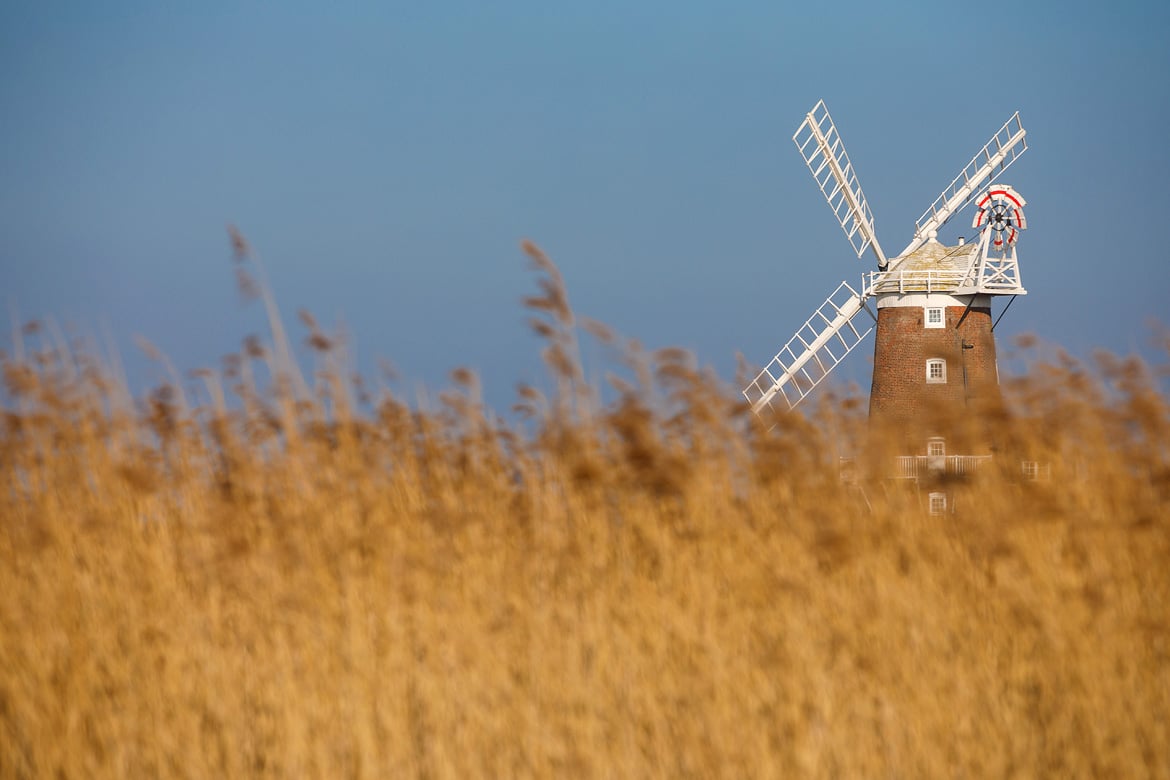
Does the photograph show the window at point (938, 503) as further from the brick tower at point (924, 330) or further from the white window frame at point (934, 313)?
the white window frame at point (934, 313)

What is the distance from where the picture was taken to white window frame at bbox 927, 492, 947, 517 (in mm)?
4449

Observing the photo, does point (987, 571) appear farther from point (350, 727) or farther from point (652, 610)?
point (350, 727)

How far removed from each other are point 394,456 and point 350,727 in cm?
119

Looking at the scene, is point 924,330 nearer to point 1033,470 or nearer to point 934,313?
point 934,313

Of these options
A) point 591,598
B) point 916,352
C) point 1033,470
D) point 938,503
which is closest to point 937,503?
point 938,503

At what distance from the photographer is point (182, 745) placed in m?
3.51

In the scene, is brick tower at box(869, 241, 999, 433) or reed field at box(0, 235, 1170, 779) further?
brick tower at box(869, 241, 999, 433)

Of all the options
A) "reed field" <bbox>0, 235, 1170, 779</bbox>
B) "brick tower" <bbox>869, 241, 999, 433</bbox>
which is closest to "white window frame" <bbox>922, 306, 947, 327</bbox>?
"brick tower" <bbox>869, 241, 999, 433</bbox>

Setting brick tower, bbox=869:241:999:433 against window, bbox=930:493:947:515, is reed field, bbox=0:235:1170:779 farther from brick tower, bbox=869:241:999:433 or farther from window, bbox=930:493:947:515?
brick tower, bbox=869:241:999:433

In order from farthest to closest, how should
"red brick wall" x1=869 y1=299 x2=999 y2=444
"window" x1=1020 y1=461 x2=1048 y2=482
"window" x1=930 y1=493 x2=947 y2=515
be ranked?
"red brick wall" x1=869 y1=299 x2=999 y2=444 → "window" x1=930 y1=493 x2=947 y2=515 → "window" x1=1020 y1=461 x2=1048 y2=482

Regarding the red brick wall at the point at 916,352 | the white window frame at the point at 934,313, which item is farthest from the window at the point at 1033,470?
the white window frame at the point at 934,313

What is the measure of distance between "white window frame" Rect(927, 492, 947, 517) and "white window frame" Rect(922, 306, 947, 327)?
59.5ft

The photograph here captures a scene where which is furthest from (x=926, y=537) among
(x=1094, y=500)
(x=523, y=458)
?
(x=523, y=458)

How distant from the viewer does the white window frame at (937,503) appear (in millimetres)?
4449
